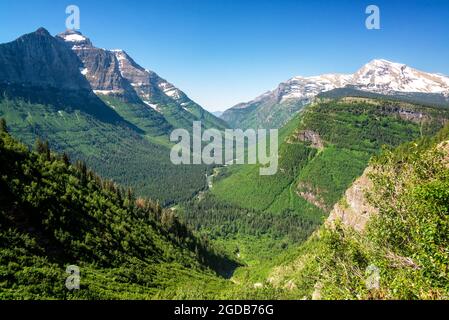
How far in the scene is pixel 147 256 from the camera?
121750 millimetres

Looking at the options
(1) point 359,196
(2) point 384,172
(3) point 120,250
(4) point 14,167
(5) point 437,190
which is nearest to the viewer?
(5) point 437,190

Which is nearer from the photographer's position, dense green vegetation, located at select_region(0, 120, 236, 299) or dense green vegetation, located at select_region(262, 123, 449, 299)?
dense green vegetation, located at select_region(262, 123, 449, 299)

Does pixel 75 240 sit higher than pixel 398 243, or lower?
lower

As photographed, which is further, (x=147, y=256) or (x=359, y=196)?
(x=359, y=196)

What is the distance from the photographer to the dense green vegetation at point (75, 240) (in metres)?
69.8

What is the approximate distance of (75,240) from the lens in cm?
9462

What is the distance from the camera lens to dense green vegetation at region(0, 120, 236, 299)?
69.8 meters

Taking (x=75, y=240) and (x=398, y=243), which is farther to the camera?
(x=75, y=240)

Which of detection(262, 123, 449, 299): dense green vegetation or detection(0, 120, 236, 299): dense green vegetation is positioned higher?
detection(262, 123, 449, 299): dense green vegetation
